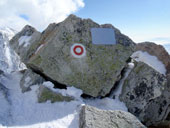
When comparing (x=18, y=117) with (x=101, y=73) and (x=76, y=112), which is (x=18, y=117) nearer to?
(x=76, y=112)

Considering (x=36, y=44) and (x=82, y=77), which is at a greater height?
(x=36, y=44)

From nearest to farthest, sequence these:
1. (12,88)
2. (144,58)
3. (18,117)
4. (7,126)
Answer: (7,126), (18,117), (12,88), (144,58)

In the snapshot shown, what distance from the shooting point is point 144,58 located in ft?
34.8

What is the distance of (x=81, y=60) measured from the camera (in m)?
6.92

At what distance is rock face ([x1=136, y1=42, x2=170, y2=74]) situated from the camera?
978 cm

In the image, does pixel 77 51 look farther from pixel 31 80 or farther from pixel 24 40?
pixel 24 40

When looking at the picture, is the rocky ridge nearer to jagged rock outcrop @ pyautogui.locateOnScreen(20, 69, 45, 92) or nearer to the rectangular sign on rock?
the rectangular sign on rock

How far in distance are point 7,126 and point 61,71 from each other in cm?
326

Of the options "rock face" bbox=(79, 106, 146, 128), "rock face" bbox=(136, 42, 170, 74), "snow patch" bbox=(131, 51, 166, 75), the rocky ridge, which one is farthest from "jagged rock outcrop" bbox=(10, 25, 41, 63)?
"rock face" bbox=(136, 42, 170, 74)

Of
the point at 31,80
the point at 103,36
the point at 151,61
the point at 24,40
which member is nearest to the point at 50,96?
the point at 31,80

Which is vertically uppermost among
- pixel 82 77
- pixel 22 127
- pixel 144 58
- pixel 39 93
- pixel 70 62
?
pixel 144 58

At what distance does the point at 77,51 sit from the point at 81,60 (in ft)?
1.70

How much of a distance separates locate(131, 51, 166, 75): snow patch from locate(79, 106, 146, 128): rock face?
19.4 ft

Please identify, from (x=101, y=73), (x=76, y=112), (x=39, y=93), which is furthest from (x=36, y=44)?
(x=76, y=112)
